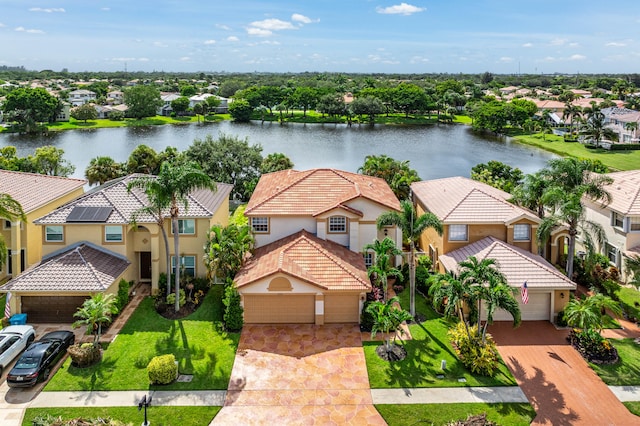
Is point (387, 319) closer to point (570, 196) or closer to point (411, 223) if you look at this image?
point (411, 223)

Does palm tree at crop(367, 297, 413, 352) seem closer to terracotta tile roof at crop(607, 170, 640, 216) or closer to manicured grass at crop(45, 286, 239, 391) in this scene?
manicured grass at crop(45, 286, 239, 391)

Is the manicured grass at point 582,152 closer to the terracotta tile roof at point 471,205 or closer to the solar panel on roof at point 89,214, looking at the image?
the terracotta tile roof at point 471,205

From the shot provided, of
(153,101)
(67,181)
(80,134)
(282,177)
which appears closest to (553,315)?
(282,177)

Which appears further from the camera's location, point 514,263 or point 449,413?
point 514,263

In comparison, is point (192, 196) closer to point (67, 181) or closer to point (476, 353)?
point (67, 181)

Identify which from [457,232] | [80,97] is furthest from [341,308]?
[80,97]

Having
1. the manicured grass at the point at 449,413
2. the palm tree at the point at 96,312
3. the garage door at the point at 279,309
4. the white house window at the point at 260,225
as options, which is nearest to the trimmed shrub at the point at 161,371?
the palm tree at the point at 96,312

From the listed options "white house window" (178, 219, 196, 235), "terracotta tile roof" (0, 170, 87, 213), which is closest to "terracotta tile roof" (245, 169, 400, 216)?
"white house window" (178, 219, 196, 235)
